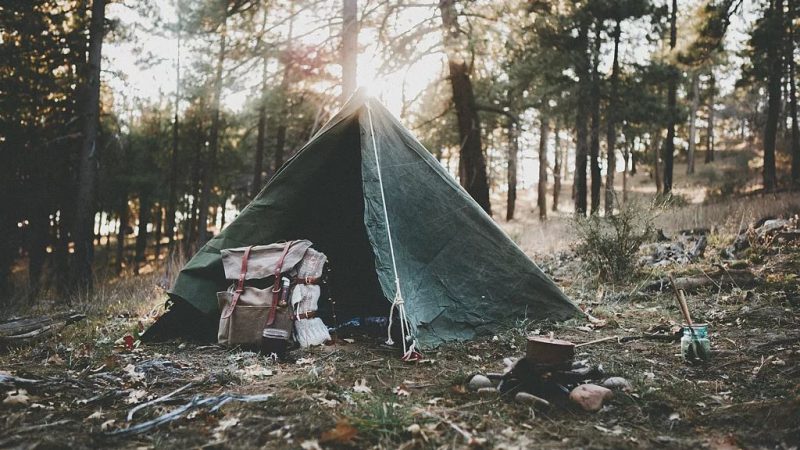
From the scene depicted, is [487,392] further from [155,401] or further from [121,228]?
[121,228]

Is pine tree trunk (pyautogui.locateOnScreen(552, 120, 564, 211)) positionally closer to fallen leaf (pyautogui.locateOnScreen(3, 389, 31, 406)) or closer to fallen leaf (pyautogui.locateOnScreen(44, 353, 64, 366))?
fallen leaf (pyautogui.locateOnScreen(44, 353, 64, 366))

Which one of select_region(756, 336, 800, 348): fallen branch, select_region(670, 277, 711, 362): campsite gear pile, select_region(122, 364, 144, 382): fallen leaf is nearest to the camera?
select_region(122, 364, 144, 382): fallen leaf

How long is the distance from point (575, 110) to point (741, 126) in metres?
28.7

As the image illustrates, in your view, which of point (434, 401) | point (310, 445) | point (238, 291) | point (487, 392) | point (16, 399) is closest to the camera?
point (310, 445)

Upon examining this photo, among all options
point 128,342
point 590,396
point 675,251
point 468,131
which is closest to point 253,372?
point 128,342

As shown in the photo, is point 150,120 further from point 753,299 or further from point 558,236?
point 753,299

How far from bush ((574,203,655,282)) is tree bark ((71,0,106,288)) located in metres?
8.57

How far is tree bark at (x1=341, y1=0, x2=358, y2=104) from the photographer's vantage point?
307 inches

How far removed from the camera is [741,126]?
1458 inches

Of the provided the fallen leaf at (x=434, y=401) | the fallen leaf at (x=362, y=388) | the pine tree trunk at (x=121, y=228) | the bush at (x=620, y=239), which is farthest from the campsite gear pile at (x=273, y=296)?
the pine tree trunk at (x=121, y=228)

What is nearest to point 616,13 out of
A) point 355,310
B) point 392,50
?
point 392,50

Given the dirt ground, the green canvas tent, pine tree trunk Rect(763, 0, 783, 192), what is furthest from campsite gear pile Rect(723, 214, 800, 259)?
pine tree trunk Rect(763, 0, 783, 192)

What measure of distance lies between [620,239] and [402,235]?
3364 mm

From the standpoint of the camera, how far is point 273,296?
393cm
